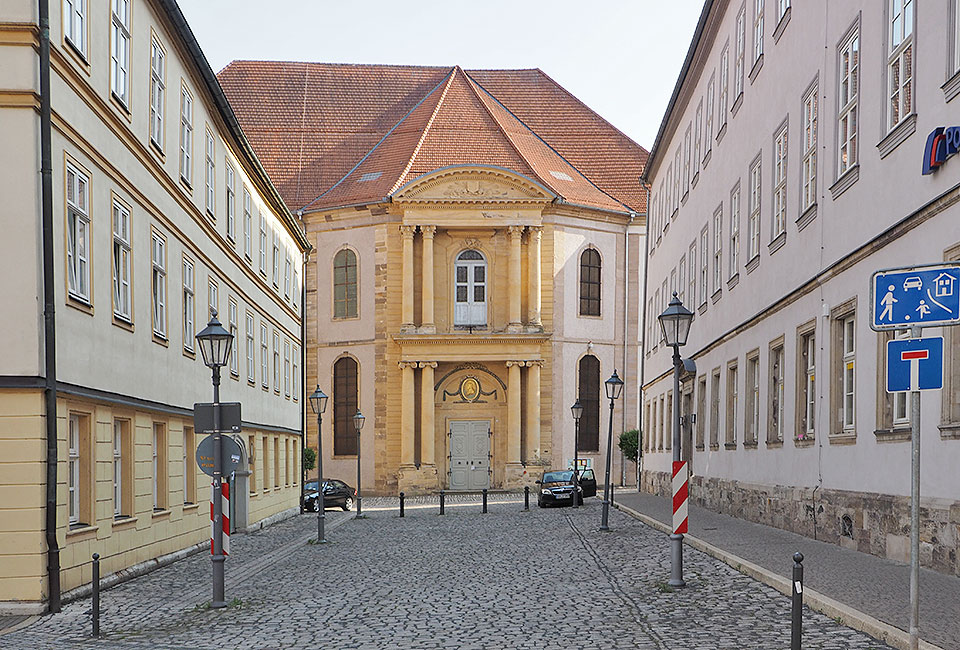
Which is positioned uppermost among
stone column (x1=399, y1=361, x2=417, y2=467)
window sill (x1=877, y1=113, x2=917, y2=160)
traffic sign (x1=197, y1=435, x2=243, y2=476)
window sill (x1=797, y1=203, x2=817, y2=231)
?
window sill (x1=877, y1=113, x2=917, y2=160)

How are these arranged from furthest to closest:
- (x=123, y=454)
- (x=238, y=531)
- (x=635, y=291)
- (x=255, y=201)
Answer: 1. (x=635, y=291)
2. (x=255, y=201)
3. (x=238, y=531)
4. (x=123, y=454)

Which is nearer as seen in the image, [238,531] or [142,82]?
[142,82]

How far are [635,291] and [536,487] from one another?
11.2 m

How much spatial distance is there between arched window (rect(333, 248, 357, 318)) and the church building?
8cm

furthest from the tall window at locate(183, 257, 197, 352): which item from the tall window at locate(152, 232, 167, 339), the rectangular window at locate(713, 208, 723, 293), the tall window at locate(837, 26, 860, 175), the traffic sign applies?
the rectangular window at locate(713, 208, 723, 293)

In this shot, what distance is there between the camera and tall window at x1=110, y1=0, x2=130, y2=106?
17.7 m

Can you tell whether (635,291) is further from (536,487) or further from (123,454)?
(123,454)

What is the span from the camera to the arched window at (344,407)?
187 ft

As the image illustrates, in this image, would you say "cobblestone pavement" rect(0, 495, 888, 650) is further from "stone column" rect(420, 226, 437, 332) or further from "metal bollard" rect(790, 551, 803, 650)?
"stone column" rect(420, 226, 437, 332)

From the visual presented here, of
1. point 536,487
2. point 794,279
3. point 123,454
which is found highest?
point 794,279

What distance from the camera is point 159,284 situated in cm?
2119

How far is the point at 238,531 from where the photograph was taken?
2856cm

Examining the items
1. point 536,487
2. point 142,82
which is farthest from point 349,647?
point 536,487

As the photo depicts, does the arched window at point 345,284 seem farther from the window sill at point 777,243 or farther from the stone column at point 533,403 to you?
the window sill at point 777,243
